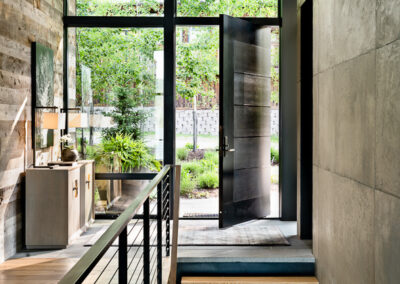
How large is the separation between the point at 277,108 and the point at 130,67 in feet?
6.17

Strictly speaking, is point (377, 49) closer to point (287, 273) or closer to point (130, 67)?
point (287, 273)

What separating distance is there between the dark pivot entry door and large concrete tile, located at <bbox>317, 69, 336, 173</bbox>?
1.45m

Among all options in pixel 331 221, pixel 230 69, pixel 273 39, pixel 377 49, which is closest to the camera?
pixel 377 49

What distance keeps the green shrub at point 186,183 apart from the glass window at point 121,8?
2.01 m

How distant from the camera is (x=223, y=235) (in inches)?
194

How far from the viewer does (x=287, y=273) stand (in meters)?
4.16

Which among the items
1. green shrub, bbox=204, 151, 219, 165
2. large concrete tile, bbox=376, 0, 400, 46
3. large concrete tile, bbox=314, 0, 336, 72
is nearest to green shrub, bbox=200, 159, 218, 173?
green shrub, bbox=204, 151, 219, 165

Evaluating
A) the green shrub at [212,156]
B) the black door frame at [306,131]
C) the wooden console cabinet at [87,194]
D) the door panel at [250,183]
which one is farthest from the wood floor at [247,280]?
the green shrub at [212,156]

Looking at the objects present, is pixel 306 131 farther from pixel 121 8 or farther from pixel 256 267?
pixel 121 8

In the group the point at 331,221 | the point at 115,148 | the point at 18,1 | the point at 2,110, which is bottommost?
the point at 331,221

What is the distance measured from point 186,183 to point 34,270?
2.37 m

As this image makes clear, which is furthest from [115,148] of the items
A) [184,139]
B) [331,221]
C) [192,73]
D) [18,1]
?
[331,221]

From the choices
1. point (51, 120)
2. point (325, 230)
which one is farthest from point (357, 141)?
point (51, 120)

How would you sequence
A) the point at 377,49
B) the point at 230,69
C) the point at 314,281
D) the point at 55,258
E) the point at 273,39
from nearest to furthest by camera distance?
the point at 377,49, the point at 314,281, the point at 55,258, the point at 230,69, the point at 273,39
